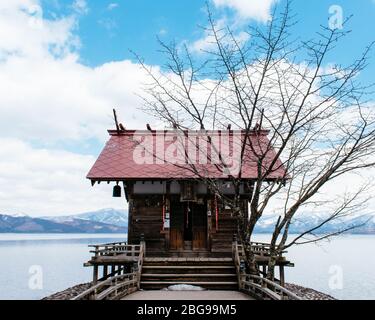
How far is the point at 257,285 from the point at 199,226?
24.8ft

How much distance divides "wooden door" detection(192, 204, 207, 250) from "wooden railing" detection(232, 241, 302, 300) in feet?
7.95

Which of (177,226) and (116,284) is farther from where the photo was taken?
(177,226)

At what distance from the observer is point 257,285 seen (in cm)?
1098

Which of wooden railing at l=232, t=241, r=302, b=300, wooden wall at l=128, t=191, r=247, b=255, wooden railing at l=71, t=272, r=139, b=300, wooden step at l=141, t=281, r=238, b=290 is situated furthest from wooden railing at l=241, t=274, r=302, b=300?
wooden wall at l=128, t=191, r=247, b=255

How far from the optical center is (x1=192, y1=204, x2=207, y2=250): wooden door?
18.0 metres

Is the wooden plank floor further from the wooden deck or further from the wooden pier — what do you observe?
the wooden pier

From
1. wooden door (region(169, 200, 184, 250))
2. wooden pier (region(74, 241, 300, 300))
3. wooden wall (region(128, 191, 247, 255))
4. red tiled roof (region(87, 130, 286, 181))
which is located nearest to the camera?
wooden pier (region(74, 241, 300, 300))

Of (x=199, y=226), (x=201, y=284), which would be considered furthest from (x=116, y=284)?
(x=199, y=226)

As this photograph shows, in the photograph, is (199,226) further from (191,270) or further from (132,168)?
(132,168)
